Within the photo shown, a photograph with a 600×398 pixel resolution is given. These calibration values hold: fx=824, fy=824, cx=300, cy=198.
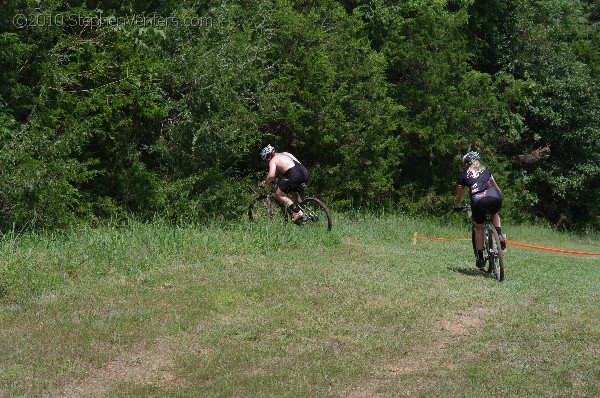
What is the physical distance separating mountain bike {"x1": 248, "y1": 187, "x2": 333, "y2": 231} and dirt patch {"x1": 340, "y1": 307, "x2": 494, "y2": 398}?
6.11 metres

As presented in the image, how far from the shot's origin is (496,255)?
39.3ft

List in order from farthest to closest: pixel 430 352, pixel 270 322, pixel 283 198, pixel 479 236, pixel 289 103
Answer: pixel 289 103, pixel 283 198, pixel 479 236, pixel 270 322, pixel 430 352

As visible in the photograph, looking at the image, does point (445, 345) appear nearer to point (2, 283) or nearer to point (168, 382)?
point (168, 382)

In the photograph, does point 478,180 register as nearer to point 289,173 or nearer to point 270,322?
point 289,173

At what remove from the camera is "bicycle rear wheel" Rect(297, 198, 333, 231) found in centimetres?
1545

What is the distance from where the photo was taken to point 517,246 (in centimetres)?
2098

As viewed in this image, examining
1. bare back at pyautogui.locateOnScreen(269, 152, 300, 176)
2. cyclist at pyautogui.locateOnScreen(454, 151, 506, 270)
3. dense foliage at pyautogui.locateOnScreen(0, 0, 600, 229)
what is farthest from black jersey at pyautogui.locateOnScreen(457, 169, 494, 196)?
dense foliage at pyautogui.locateOnScreen(0, 0, 600, 229)

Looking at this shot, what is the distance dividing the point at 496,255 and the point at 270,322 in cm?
448

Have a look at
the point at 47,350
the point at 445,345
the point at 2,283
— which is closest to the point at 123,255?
the point at 2,283

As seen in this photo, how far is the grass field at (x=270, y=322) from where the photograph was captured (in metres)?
7.25

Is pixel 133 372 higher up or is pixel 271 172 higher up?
pixel 271 172

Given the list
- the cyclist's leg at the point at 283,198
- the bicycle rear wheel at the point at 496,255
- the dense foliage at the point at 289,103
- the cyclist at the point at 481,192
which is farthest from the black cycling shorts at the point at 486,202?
the dense foliage at the point at 289,103

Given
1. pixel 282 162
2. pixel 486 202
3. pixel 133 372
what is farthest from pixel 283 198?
pixel 133 372

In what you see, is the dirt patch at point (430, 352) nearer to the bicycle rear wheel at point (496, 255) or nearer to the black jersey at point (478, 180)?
the bicycle rear wheel at point (496, 255)
